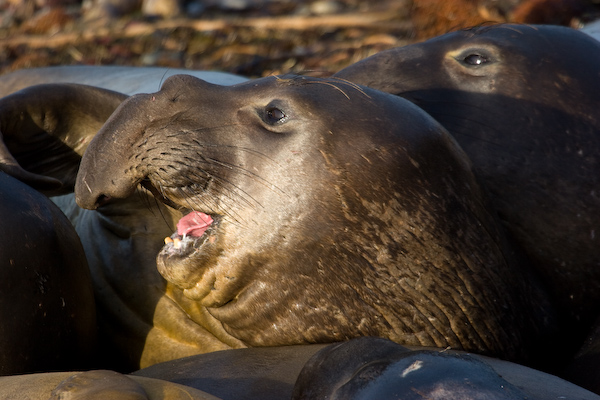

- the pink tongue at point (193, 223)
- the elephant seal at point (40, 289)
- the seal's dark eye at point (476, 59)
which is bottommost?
the elephant seal at point (40, 289)

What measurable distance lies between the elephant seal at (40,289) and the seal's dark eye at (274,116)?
0.94 metres

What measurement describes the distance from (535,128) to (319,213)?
1198 mm

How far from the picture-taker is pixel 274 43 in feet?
28.3

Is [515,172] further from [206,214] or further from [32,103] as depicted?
[32,103]

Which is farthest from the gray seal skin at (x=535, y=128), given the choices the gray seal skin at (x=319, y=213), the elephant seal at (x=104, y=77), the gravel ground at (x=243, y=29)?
the gravel ground at (x=243, y=29)

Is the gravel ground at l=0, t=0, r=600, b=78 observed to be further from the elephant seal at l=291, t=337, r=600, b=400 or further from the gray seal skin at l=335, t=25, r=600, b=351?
the elephant seal at l=291, t=337, r=600, b=400

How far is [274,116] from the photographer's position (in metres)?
3.16

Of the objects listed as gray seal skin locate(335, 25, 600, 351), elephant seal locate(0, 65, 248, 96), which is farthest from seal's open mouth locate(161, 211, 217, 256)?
elephant seal locate(0, 65, 248, 96)

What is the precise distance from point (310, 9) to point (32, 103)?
6.58m

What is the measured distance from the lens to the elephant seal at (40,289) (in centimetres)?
312

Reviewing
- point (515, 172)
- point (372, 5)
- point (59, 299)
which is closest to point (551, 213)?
point (515, 172)

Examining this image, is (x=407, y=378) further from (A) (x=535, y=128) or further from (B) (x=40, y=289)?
(A) (x=535, y=128)

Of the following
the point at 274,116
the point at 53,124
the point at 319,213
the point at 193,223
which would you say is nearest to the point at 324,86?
the point at 274,116

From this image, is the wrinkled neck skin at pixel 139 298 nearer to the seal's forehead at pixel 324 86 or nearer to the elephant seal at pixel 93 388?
the seal's forehead at pixel 324 86
